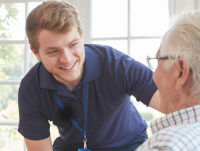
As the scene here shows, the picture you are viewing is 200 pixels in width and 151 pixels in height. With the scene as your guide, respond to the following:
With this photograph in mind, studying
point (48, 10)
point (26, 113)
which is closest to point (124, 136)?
point (26, 113)

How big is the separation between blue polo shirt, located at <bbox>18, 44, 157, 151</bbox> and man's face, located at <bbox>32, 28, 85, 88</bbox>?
0.09 metres

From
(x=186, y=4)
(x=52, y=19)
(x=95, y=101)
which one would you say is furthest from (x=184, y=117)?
(x=186, y=4)

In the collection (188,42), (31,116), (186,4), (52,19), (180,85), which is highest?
(186,4)

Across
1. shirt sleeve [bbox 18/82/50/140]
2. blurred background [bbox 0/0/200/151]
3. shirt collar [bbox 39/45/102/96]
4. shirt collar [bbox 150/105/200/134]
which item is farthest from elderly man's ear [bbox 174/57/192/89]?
blurred background [bbox 0/0/200/151]

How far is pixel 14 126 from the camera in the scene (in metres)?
2.38

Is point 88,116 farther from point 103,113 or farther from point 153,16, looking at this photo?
point 153,16

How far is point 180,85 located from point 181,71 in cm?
5

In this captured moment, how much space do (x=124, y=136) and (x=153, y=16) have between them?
1.19 m

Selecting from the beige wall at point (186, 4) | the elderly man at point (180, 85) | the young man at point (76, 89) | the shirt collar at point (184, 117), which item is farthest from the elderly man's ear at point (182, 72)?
the beige wall at point (186, 4)

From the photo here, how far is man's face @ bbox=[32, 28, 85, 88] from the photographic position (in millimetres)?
1284

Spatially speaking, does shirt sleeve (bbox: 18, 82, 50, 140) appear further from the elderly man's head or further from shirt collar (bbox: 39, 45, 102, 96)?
the elderly man's head

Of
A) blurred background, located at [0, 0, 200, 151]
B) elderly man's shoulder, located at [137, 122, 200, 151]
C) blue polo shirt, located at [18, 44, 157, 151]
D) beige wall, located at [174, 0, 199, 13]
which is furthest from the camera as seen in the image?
blurred background, located at [0, 0, 200, 151]

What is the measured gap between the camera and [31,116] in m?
1.52

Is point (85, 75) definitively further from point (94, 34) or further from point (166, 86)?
point (94, 34)
